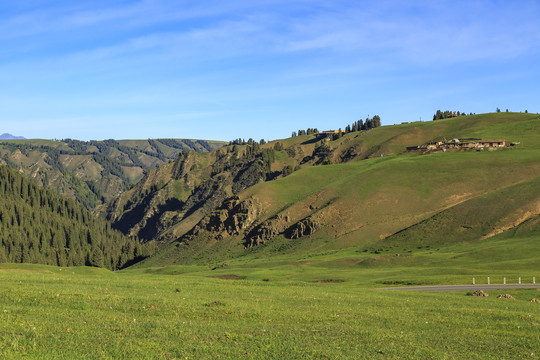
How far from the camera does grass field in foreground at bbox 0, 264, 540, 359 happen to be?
69.0 ft

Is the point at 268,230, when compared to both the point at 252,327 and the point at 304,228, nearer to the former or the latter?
the point at 304,228

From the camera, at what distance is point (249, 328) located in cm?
2638

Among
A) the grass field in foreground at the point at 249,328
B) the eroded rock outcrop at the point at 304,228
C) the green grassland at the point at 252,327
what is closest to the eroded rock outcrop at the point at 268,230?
the eroded rock outcrop at the point at 304,228

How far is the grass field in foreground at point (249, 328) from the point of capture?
2103 cm

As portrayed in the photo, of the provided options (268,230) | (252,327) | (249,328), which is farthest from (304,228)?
(249,328)

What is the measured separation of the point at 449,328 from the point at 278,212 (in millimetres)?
170699

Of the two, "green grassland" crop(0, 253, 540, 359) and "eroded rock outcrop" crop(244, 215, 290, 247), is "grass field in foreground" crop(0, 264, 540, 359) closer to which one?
"green grassland" crop(0, 253, 540, 359)

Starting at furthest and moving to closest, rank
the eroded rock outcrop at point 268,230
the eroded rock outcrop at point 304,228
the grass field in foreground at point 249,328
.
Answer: the eroded rock outcrop at point 268,230 < the eroded rock outcrop at point 304,228 < the grass field in foreground at point 249,328

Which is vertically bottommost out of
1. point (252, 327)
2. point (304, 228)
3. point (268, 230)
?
point (268, 230)

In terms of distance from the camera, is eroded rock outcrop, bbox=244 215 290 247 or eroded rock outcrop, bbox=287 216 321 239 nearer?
eroded rock outcrop, bbox=287 216 321 239

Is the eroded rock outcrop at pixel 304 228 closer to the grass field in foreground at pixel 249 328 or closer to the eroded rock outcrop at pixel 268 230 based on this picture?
the eroded rock outcrop at pixel 268 230

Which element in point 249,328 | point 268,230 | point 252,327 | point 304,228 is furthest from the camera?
point 268,230

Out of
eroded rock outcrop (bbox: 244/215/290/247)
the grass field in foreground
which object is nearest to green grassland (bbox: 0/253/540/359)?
the grass field in foreground

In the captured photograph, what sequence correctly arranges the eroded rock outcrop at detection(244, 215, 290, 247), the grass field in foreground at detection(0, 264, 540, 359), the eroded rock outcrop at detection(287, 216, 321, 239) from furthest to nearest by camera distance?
1. the eroded rock outcrop at detection(244, 215, 290, 247)
2. the eroded rock outcrop at detection(287, 216, 321, 239)
3. the grass field in foreground at detection(0, 264, 540, 359)
